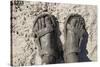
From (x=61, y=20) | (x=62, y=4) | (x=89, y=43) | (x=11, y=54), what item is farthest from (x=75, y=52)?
(x=11, y=54)

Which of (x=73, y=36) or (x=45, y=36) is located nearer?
(x=45, y=36)

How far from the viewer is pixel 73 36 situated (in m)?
2.09

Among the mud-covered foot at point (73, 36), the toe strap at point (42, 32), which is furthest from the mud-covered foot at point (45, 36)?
the mud-covered foot at point (73, 36)

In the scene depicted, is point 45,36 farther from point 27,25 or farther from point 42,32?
point 27,25

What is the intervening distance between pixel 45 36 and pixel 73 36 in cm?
32

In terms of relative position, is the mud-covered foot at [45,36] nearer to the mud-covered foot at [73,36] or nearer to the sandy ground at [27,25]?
the sandy ground at [27,25]

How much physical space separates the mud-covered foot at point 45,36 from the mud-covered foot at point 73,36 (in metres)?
→ 0.15

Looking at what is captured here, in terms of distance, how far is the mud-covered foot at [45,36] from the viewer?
196 centimetres

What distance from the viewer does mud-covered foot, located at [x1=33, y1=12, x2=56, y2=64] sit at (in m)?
1.96

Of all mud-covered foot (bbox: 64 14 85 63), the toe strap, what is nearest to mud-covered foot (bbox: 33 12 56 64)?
the toe strap

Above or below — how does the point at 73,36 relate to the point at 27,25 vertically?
below

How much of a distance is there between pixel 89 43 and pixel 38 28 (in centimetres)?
61

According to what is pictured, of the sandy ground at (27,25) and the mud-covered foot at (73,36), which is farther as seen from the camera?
the mud-covered foot at (73,36)

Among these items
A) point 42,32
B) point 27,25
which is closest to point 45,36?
point 42,32
